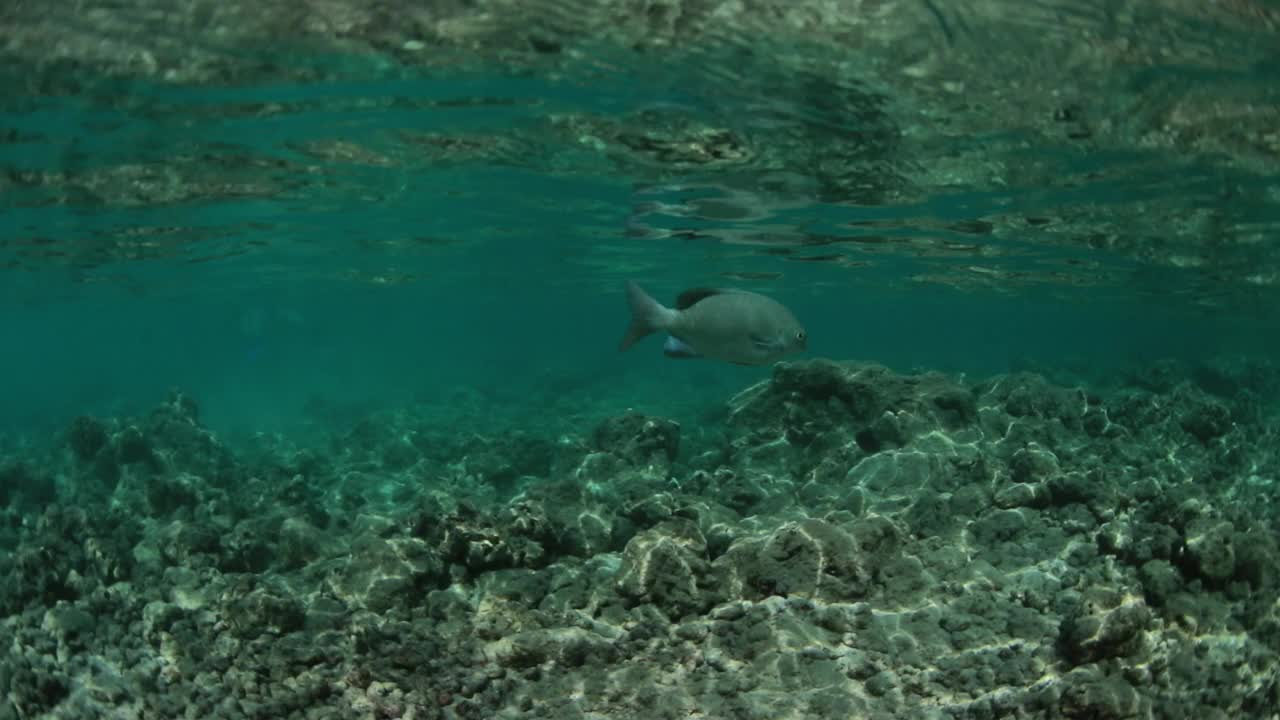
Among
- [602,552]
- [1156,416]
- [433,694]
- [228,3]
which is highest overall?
[228,3]

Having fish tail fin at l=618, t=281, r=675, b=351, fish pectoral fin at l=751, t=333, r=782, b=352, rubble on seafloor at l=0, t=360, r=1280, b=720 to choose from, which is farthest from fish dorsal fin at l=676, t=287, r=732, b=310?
rubble on seafloor at l=0, t=360, r=1280, b=720

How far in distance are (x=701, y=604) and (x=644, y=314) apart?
9.69 feet

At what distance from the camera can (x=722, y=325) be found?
712 cm

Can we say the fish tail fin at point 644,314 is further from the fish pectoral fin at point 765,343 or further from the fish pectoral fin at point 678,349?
the fish pectoral fin at point 765,343

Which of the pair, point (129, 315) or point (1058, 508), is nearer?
point (1058, 508)

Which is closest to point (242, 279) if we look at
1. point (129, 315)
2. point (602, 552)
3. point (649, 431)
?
point (129, 315)

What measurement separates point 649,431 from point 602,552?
5146 mm

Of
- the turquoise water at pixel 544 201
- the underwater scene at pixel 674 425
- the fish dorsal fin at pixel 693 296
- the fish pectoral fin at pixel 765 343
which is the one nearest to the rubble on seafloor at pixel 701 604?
the underwater scene at pixel 674 425

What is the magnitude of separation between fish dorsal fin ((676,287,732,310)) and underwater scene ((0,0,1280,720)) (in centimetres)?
6

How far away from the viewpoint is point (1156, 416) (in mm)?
15180

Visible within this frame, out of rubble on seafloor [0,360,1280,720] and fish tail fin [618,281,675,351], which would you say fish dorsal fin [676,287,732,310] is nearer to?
fish tail fin [618,281,675,351]

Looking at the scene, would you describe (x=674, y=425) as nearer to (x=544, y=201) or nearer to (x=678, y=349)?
(x=678, y=349)

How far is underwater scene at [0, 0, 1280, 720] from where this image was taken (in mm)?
5168

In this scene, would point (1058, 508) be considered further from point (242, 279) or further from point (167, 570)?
point (242, 279)
